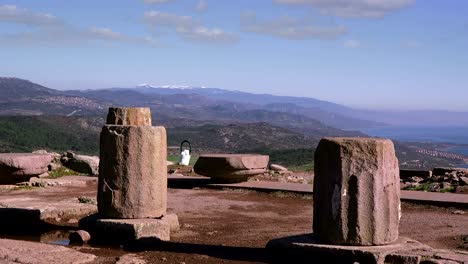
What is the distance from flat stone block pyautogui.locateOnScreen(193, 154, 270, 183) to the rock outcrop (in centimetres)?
419

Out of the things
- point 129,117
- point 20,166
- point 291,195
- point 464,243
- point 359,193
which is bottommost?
point 291,195

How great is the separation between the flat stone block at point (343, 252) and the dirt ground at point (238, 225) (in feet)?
1.36

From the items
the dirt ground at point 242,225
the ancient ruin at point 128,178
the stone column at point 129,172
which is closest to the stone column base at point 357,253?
the dirt ground at point 242,225

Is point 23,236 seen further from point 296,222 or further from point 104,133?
point 296,222

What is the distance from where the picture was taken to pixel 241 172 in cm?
1683

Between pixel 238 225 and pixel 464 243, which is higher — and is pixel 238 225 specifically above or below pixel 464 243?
below

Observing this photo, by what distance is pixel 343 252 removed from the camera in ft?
25.6

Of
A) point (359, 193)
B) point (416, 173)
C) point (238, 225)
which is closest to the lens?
point (359, 193)

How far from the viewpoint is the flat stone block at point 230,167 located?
54.7ft

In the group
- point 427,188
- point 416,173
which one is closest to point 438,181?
point 427,188

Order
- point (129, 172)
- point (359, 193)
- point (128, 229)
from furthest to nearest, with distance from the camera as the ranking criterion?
point (129, 172)
point (128, 229)
point (359, 193)

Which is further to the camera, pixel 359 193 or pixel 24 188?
pixel 24 188

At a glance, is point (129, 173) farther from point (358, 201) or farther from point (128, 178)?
point (358, 201)

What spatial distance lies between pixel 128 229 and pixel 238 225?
2577 mm
